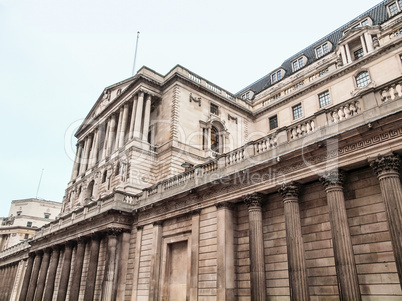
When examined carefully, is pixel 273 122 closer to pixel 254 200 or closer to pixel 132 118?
pixel 132 118

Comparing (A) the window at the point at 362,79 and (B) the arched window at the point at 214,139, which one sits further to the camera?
(B) the arched window at the point at 214,139

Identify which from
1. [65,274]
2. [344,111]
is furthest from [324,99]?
[65,274]

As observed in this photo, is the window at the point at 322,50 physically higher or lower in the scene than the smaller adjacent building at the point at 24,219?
higher

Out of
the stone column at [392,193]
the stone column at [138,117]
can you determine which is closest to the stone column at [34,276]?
the stone column at [138,117]

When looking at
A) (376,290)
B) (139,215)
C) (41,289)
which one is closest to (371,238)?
(376,290)

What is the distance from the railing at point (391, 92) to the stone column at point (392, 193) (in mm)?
2350

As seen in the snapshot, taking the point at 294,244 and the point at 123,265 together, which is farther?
the point at 123,265

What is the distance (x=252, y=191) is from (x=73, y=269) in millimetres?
20635

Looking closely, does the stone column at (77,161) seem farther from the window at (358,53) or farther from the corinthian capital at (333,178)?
the corinthian capital at (333,178)

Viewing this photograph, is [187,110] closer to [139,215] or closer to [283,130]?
[139,215]

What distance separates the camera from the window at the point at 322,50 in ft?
120

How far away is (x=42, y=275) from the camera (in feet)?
107

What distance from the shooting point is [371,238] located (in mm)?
11977

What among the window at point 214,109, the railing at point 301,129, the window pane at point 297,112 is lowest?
the railing at point 301,129
